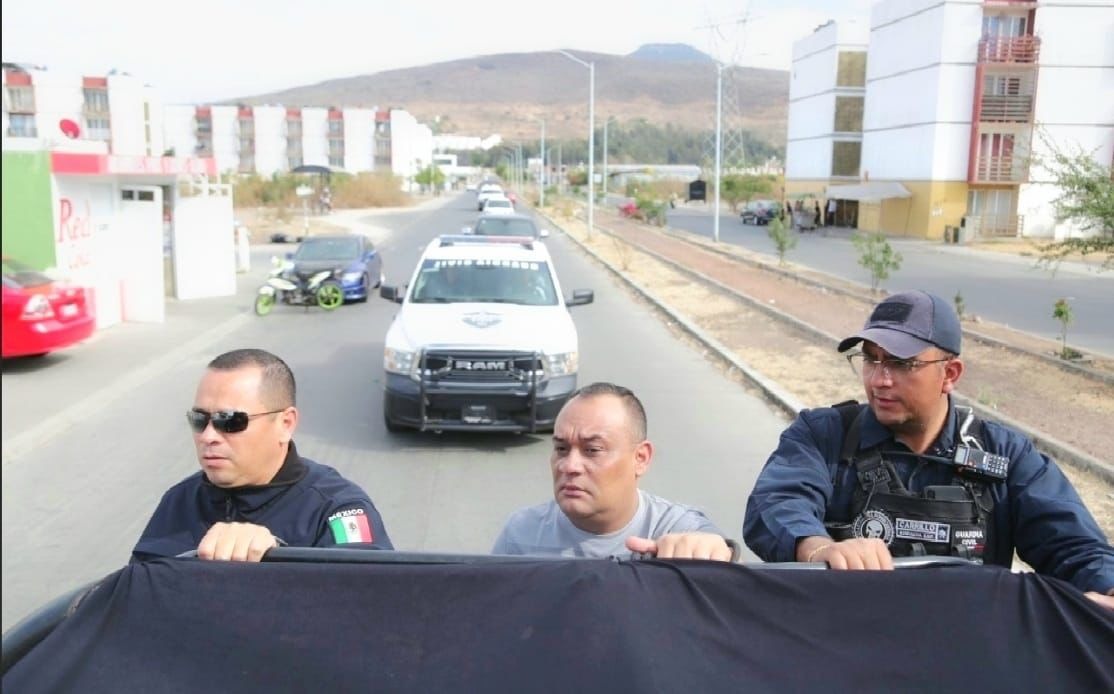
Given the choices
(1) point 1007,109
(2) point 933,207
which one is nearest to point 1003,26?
(1) point 1007,109

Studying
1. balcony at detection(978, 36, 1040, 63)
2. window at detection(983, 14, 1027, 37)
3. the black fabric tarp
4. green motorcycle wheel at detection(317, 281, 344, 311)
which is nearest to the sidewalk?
balcony at detection(978, 36, 1040, 63)

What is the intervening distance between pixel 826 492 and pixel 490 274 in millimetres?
8690

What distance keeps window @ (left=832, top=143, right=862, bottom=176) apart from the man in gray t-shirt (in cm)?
6718

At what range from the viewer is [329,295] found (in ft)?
65.5

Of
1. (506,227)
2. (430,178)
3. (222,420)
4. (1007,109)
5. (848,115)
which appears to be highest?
(848,115)

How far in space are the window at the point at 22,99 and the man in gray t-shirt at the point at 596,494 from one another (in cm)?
8048

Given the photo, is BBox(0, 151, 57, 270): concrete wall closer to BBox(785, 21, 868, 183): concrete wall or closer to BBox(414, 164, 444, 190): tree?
BBox(785, 21, 868, 183): concrete wall

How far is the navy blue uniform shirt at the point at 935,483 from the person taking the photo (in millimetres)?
2699

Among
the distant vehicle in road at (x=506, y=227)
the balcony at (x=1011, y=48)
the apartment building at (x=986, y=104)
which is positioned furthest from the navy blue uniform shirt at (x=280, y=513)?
the balcony at (x=1011, y=48)

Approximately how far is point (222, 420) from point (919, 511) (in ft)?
6.61

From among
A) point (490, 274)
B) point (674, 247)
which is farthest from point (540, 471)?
point (674, 247)

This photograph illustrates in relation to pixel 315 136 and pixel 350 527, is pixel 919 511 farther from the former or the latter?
pixel 315 136

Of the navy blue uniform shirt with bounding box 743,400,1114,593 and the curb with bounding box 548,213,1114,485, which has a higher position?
the navy blue uniform shirt with bounding box 743,400,1114,593

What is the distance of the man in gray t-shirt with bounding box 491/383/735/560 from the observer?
3023 millimetres
